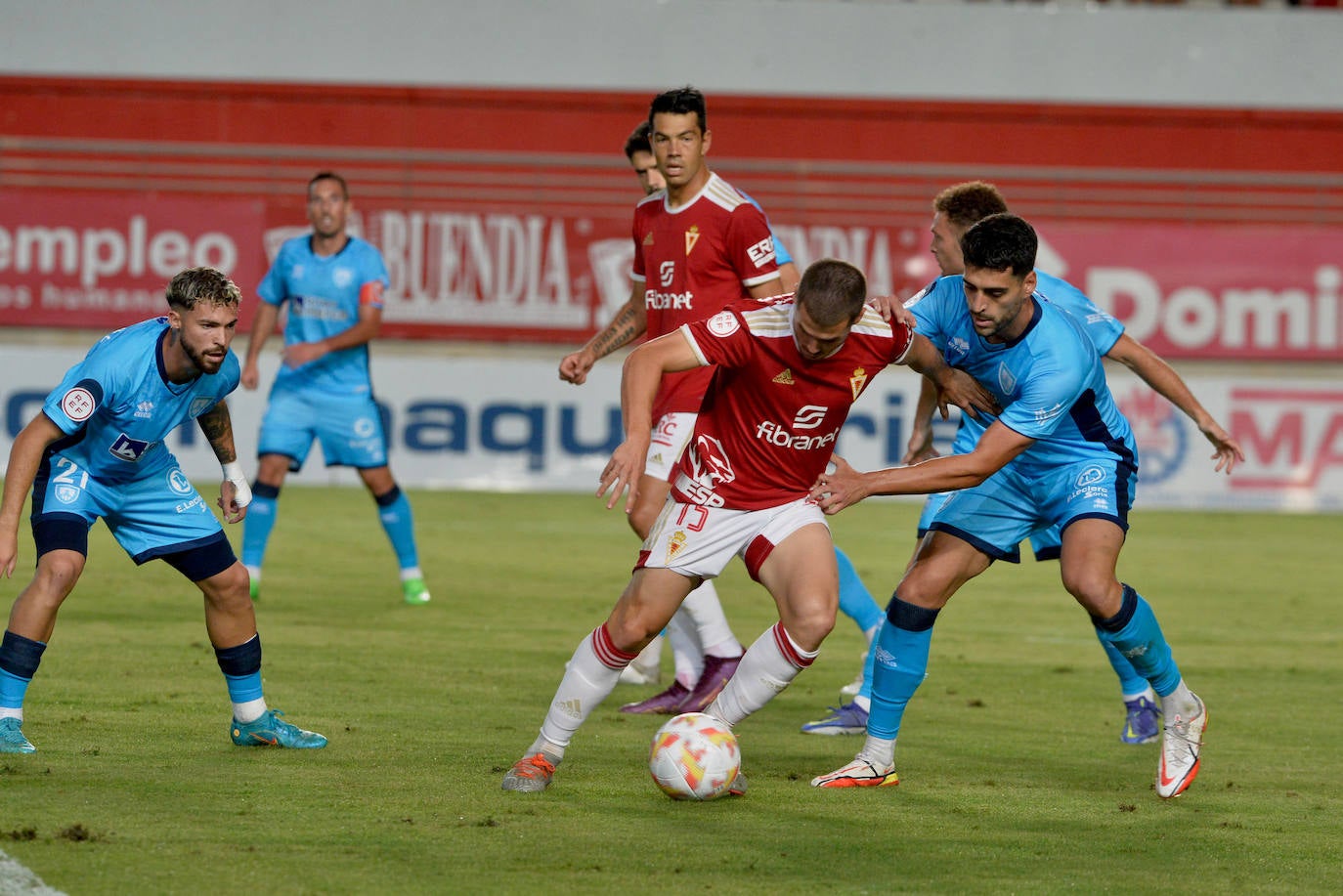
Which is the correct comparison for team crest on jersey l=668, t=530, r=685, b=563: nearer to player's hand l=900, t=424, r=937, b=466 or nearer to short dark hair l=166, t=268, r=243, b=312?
player's hand l=900, t=424, r=937, b=466

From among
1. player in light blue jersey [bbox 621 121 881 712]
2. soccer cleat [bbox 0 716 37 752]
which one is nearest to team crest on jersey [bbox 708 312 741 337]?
player in light blue jersey [bbox 621 121 881 712]

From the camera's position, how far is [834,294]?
487cm

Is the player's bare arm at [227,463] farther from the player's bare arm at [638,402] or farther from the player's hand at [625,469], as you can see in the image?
the player's hand at [625,469]

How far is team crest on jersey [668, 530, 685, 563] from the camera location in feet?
16.9

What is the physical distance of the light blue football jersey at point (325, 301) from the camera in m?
9.62

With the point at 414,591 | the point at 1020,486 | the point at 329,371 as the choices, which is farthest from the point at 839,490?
the point at 329,371

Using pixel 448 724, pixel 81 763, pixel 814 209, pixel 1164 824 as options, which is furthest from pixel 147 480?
pixel 814 209

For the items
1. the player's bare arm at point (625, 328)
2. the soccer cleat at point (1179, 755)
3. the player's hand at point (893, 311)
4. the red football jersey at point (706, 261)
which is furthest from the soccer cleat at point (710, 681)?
the player's hand at point (893, 311)

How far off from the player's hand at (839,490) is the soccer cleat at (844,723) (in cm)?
166

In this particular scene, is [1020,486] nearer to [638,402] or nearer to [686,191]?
[638,402]

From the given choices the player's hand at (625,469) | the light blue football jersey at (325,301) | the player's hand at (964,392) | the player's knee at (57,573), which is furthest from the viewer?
A: the light blue football jersey at (325,301)

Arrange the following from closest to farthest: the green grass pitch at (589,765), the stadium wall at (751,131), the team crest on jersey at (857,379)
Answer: the green grass pitch at (589,765)
the team crest on jersey at (857,379)
the stadium wall at (751,131)

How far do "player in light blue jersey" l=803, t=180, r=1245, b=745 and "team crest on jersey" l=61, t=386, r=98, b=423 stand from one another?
2.79m

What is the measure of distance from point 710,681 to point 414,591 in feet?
11.0
